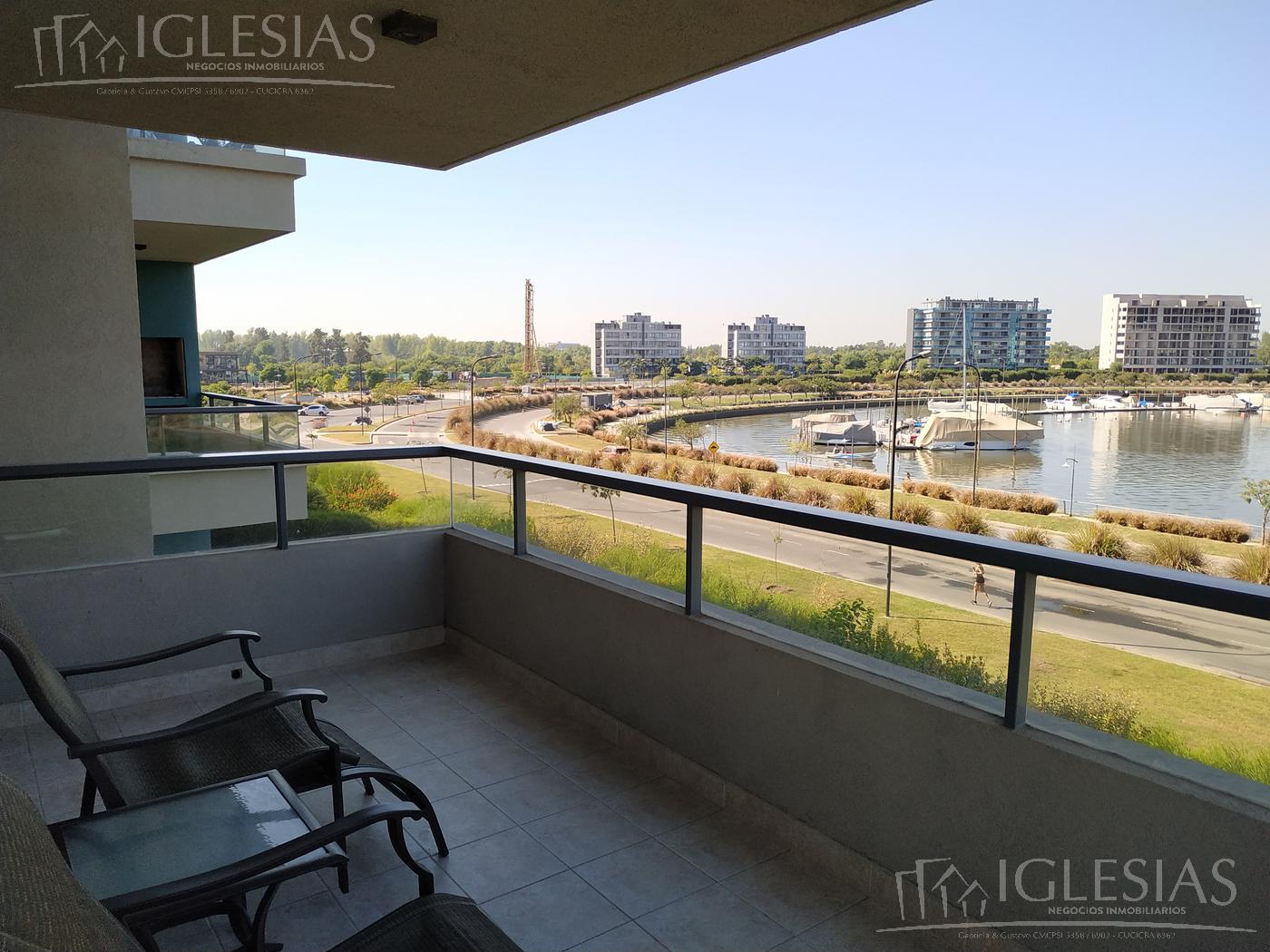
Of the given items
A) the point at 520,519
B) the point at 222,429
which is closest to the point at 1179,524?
the point at 222,429

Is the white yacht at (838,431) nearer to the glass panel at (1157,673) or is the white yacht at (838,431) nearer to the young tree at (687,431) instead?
the young tree at (687,431)

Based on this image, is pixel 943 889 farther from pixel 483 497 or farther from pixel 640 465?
pixel 640 465

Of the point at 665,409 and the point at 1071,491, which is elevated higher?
the point at 665,409

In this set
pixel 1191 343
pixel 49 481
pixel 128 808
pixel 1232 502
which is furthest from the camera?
pixel 1232 502

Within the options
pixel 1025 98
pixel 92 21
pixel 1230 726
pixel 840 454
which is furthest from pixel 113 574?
pixel 1025 98

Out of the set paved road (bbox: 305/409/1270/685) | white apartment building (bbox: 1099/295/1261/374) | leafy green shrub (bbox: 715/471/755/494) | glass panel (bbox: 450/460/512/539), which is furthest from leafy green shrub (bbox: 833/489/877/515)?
paved road (bbox: 305/409/1270/685)

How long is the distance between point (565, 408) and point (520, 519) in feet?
155

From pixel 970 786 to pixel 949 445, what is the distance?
5291 cm

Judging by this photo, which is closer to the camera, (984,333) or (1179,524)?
(1179,524)

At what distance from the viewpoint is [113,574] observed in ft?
13.2

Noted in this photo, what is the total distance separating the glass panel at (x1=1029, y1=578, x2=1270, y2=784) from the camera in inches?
69.7

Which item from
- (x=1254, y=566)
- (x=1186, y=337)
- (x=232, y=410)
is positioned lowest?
(x=1254, y=566)

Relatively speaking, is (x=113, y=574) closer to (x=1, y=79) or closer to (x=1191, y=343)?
(x=1, y=79)

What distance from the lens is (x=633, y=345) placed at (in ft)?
195
